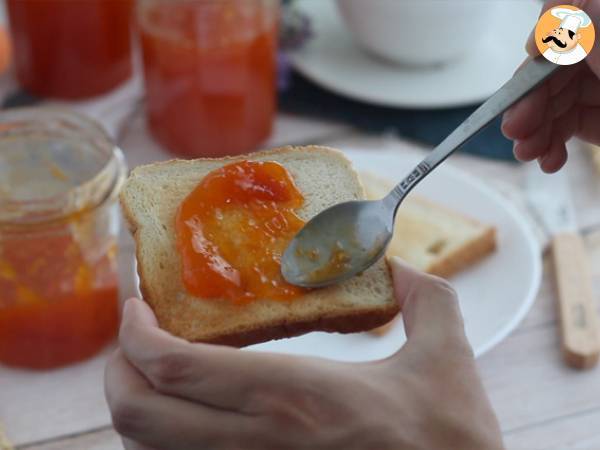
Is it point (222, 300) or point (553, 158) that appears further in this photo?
point (553, 158)

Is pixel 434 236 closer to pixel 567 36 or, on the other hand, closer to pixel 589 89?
pixel 589 89

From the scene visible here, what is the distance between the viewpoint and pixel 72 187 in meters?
1.54

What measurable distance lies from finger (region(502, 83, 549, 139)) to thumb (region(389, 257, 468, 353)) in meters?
0.38

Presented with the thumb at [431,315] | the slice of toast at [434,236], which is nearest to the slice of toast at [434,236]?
the slice of toast at [434,236]

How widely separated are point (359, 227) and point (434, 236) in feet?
2.19

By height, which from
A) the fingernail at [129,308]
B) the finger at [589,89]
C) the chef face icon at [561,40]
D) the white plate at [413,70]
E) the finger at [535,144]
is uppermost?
the chef face icon at [561,40]

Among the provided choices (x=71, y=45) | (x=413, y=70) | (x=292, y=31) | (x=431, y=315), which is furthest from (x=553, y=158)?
(x=71, y=45)

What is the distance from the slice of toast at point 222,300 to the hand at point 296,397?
97 millimetres

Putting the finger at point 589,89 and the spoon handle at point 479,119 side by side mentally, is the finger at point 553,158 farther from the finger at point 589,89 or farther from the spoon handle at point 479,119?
the spoon handle at point 479,119

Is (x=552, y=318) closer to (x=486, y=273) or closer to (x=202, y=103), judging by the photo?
(x=486, y=273)

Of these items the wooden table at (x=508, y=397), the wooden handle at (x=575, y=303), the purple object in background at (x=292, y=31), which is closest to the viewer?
the wooden table at (x=508, y=397)

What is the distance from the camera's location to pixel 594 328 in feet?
4.99

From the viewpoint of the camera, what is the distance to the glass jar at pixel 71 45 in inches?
77.2

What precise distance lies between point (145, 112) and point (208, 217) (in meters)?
1.10
